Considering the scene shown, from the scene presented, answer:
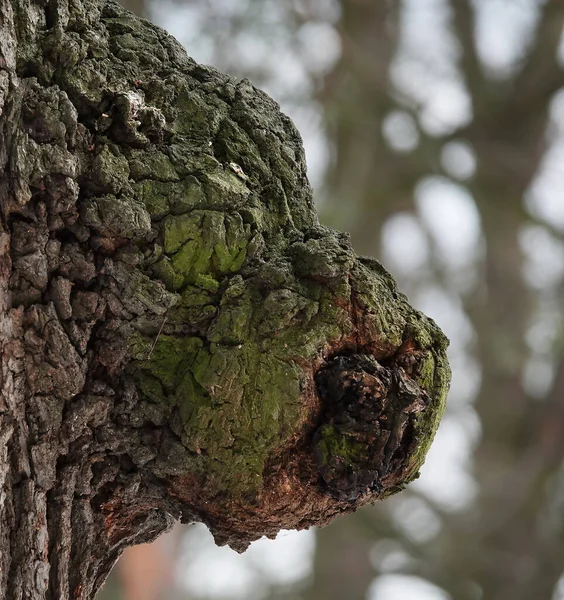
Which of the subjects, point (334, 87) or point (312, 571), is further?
point (312, 571)

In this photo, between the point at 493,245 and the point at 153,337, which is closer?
the point at 153,337

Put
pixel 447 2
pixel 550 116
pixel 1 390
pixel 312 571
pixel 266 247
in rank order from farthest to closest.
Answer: pixel 312 571 < pixel 447 2 < pixel 550 116 < pixel 266 247 < pixel 1 390

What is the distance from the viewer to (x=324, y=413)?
825 millimetres

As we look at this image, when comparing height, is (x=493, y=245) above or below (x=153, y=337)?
above

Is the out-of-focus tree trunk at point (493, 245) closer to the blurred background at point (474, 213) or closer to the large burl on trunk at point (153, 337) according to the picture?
→ the blurred background at point (474, 213)

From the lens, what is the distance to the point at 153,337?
817 millimetres

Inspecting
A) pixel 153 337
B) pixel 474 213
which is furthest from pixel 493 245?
pixel 153 337

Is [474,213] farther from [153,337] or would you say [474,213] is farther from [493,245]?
[153,337]

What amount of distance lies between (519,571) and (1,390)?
3.44 meters

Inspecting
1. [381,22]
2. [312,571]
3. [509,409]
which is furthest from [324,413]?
[312,571]

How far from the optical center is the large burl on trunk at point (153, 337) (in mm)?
753

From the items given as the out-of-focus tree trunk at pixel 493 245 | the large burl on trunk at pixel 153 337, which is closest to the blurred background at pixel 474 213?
the out-of-focus tree trunk at pixel 493 245

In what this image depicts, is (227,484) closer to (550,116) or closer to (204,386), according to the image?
(204,386)

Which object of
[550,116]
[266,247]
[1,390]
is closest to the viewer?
[1,390]
